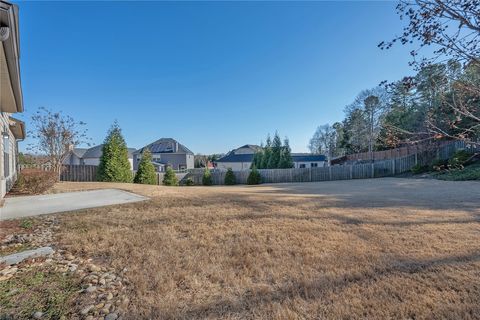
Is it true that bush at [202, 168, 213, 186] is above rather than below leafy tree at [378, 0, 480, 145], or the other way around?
below

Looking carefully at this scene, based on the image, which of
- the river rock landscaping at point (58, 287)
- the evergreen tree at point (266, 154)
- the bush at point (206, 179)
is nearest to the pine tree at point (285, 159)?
the evergreen tree at point (266, 154)

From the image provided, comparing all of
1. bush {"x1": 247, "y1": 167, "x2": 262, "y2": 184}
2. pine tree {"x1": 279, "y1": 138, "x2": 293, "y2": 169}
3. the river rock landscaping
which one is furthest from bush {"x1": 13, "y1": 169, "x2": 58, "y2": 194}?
pine tree {"x1": 279, "y1": 138, "x2": 293, "y2": 169}

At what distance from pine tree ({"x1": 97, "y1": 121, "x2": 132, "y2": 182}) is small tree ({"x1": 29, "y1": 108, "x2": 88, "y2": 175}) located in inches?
127

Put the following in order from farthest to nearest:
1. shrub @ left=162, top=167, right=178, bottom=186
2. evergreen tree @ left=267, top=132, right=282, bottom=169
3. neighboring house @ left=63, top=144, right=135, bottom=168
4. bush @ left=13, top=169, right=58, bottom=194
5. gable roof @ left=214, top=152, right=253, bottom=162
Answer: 1. gable roof @ left=214, top=152, right=253, bottom=162
2. neighboring house @ left=63, top=144, right=135, bottom=168
3. evergreen tree @ left=267, top=132, right=282, bottom=169
4. shrub @ left=162, top=167, right=178, bottom=186
5. bush @ left=13, top=169, right=58, bottom=194

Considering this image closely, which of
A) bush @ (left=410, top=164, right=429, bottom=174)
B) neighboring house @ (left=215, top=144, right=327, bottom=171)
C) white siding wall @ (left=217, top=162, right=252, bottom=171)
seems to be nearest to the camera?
bush @ (left=410, top=164, right=429, bottom=174)

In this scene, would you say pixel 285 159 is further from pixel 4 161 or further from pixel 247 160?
pixel 4 161

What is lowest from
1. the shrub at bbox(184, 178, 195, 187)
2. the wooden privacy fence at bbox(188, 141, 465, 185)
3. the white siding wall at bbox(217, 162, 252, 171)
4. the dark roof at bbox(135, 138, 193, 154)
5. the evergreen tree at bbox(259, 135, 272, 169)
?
Answer: the shrub at bbox(184, 178, 195, 187)

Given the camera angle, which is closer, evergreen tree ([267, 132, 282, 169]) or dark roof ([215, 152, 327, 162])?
evergreen tree ([267, 132, 282, 169])

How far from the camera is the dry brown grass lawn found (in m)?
1.95

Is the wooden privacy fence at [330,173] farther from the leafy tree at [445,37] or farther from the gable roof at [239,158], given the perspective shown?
the gable roof at [239,158]

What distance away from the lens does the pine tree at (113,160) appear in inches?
555

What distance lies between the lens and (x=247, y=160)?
4262 cm

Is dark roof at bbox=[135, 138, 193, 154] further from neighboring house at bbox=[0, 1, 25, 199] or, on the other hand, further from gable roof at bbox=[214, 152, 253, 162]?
neighboring house at bbox=[0, 1, 25, 199]

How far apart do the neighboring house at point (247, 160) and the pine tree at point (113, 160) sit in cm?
2633
